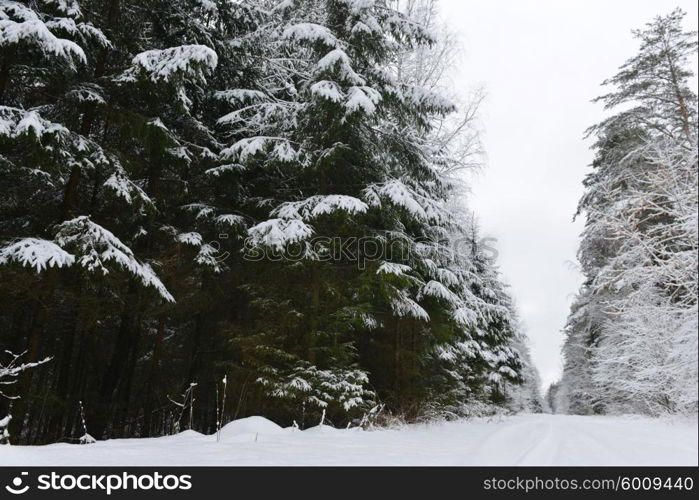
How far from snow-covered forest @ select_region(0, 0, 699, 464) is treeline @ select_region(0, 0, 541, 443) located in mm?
52

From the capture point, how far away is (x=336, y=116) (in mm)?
8906

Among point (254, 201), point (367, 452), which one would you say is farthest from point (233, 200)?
point (367, 452)

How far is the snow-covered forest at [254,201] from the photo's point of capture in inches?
267

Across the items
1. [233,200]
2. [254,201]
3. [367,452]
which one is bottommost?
[367,452]

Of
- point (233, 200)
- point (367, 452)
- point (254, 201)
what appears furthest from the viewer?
point (233, 200)

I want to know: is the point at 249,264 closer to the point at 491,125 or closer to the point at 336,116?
the point at 336,116

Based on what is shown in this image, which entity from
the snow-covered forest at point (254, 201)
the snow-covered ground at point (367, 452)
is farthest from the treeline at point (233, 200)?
the snow-covered ground at point (367, 452)

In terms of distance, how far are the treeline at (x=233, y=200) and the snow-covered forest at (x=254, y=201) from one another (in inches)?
2.0

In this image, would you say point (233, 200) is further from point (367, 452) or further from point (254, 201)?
point (367, 452)

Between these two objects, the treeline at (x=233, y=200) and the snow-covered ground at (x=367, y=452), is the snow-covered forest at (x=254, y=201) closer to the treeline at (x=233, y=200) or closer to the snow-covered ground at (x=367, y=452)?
the treeline at (x=233, y=200)

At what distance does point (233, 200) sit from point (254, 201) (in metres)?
0.95

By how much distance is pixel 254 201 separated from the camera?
10219 millimetres

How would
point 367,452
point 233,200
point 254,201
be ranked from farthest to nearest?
point 233,200 → point 254,201 → point 367,452
